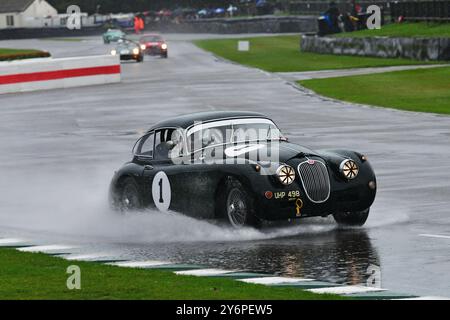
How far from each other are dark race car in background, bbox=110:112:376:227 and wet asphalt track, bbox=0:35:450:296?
283mm

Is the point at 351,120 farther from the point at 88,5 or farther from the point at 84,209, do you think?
the point at 88,5

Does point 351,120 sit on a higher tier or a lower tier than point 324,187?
lower

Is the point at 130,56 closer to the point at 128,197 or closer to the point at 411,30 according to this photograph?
the point at 411,30

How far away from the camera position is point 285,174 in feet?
49.8

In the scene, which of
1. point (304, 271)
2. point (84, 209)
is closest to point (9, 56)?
point (84, 209)

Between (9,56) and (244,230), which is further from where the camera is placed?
(9,56)

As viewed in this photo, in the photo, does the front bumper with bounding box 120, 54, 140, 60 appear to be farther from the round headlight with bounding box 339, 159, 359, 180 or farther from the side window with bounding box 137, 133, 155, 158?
the round headlight with bounding box 339, 159, 359, 180

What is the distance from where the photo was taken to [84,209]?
61.5ft

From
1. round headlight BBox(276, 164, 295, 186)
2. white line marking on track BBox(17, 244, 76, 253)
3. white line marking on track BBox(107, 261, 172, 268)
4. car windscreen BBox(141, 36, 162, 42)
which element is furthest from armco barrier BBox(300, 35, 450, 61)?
white line marking on track BBox(107, 261, 172, 268)

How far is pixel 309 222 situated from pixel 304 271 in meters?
3.38

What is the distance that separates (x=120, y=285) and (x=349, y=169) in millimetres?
4407

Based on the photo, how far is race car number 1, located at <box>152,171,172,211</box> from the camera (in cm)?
1655

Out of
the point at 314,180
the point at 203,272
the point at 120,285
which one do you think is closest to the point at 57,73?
the point at 314,180
